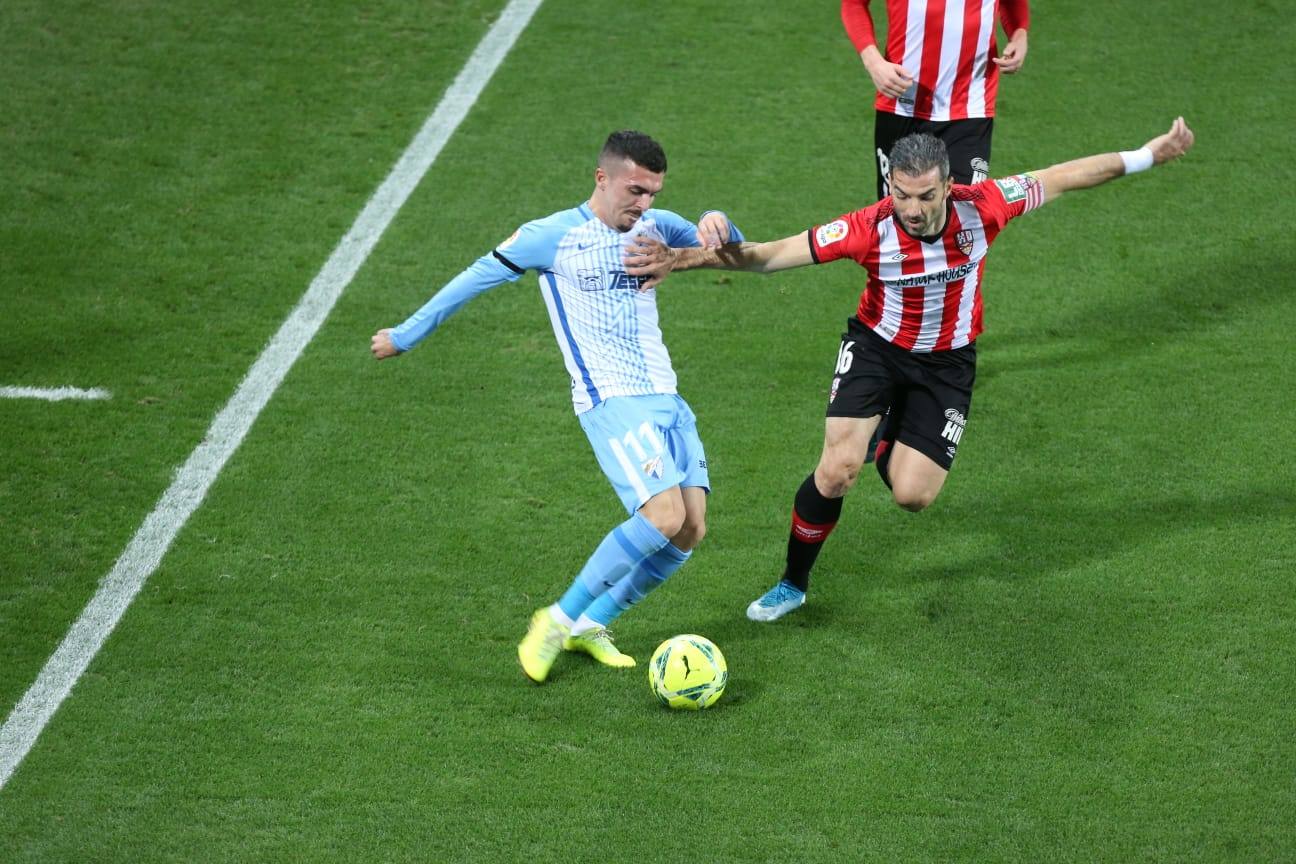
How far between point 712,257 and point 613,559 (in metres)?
1.18

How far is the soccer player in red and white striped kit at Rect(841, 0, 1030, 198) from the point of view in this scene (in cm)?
690

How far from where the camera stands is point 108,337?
7812 mm

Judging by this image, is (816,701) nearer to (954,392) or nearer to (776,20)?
(954,392)

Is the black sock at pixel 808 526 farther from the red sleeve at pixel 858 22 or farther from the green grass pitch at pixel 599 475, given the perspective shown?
the red sleeve at pixel 858 22

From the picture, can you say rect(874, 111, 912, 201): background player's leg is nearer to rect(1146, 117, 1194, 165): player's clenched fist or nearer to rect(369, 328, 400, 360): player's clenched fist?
rect(1146, 117, 1194, 165): player's clenched fist

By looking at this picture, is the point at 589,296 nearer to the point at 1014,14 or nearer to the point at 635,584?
the point at 635,584

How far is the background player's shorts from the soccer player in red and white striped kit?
1.90m

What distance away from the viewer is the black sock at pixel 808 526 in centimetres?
587

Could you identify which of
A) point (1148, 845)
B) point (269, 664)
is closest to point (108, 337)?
point (269, 664)

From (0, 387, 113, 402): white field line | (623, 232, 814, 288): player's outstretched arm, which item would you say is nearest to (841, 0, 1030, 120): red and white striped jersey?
(623, 232, 814, 288): player's outstretched arm

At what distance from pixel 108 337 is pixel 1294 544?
5834mm

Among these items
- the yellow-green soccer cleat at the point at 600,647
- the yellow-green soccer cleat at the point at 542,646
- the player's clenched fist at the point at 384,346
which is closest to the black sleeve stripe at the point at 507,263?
the player's clenched fist at the point at 384,346

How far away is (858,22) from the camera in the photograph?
7156 millimetres

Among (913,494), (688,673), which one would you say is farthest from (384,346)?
(913,494)
